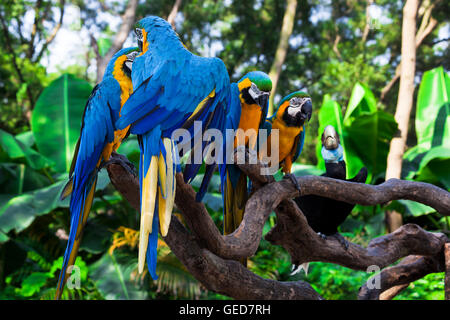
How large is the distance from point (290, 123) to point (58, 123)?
205 centimetres

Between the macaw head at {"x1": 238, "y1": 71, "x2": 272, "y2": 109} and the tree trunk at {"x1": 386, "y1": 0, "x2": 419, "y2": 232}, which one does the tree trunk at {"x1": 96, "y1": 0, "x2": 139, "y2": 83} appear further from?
the tree trunk at {"x1": 386, "y1": 0, "x2": 419, "y2": 232}

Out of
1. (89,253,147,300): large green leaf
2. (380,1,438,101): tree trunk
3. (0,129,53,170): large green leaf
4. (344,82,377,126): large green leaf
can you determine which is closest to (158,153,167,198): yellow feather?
(89,253,147,300): large green leaf

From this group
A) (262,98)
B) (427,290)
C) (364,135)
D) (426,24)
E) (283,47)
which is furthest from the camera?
(426,24)

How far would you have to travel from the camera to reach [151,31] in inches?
34.7

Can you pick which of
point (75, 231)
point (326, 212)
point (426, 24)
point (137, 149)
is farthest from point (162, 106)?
point (426, 24)

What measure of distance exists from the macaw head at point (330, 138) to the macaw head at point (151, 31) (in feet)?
1.82

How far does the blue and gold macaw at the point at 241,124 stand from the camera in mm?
1068

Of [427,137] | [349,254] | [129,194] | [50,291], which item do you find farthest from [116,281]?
[427,137]

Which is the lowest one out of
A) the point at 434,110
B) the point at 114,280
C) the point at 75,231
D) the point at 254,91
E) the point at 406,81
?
the point at 114,280

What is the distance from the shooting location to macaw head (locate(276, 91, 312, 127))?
1.16 meters

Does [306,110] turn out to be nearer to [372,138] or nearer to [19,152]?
[372,138]

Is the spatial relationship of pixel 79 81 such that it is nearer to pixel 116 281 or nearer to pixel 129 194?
pixel 116 281

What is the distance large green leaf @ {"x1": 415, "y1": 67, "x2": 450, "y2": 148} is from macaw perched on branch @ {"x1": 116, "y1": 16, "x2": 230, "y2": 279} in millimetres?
3142

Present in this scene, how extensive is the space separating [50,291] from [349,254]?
2.03 meters
